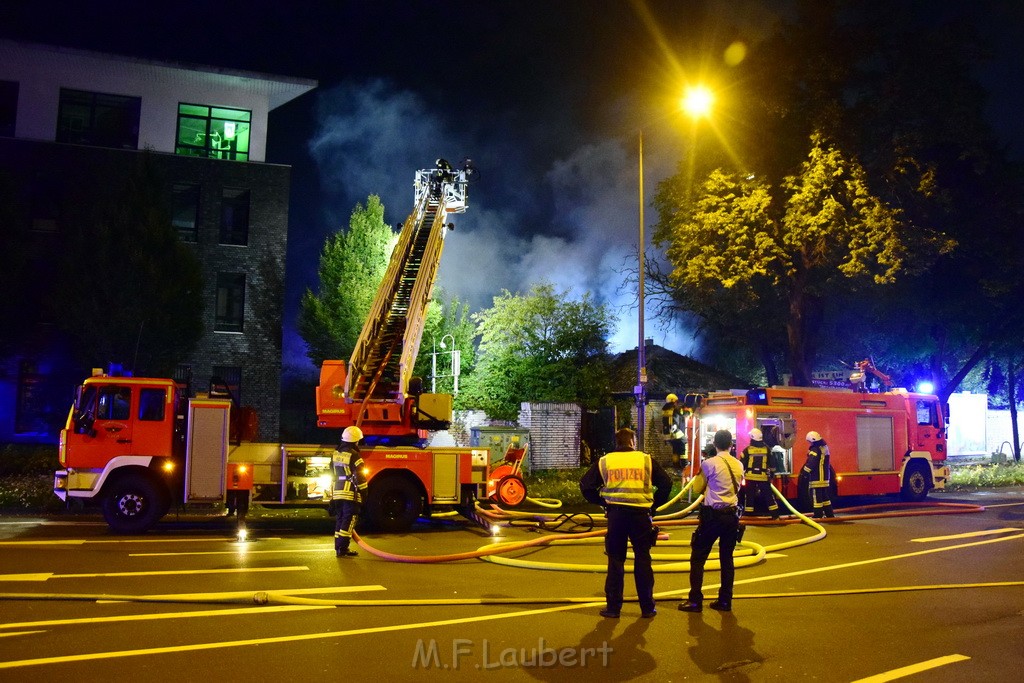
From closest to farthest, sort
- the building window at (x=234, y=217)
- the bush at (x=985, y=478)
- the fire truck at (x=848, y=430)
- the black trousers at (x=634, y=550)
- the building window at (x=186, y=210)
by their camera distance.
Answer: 1. the black trousers at (x=634, y=550)
2. the fire truck at (x=848, y=430)
3. the bush at (x=985, y=478)
4. the building window at (x=186, y=210)
5. the building window at (x=234, y=217)

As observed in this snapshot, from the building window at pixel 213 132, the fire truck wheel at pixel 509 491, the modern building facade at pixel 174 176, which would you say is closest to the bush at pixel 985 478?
the fire truck wheel at pixel 509 491

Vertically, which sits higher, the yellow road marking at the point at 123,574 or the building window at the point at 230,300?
the building window at the point at 230,300

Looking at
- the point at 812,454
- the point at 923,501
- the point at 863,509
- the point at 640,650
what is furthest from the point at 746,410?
the point at 640,650

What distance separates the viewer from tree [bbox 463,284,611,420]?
87.0 feet

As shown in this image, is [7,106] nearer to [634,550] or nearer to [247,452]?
[247,452]

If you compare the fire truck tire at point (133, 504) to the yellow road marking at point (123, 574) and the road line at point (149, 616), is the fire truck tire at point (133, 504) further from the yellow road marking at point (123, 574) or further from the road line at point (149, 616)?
the road line at point (149, 616)

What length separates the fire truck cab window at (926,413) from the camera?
20156 millimetres

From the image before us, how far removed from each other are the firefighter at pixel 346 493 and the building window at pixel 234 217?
1962 cm

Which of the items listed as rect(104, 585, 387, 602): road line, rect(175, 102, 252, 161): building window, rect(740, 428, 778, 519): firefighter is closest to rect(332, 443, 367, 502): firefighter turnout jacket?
rect(104, 585, 387, 602): road line

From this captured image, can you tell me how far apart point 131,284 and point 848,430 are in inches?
714

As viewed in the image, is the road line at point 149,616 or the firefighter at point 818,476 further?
the firefighter at point 818,476

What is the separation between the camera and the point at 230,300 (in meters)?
29.1

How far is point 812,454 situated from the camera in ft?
51.7

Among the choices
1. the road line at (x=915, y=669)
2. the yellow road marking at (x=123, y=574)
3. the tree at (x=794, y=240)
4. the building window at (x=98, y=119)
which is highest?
the building window at (x=98, y=119)
